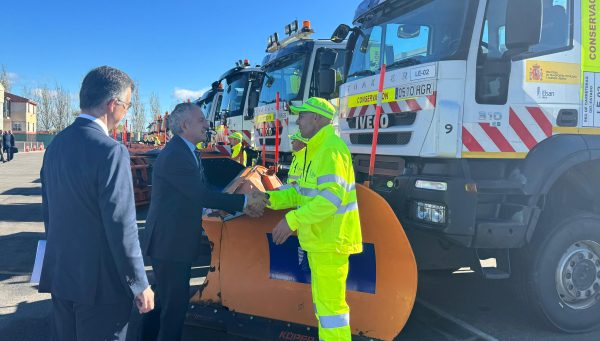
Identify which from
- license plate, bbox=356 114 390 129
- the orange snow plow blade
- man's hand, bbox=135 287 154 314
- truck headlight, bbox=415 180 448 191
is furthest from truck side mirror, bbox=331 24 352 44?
man's hand, bbox=135 287 154 314

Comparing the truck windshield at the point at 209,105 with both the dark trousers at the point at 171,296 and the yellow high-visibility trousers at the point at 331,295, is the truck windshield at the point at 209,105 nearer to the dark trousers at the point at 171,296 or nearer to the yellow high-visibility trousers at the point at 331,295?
the dark trousers at the point at 171,296

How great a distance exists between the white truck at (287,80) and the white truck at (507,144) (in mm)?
3013

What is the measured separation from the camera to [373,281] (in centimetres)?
332

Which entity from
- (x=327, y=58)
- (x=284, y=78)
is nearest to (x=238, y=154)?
(x=284, y=78)

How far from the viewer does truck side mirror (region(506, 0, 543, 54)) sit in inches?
134

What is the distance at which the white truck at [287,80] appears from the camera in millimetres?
7812

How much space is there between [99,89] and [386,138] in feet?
9.06

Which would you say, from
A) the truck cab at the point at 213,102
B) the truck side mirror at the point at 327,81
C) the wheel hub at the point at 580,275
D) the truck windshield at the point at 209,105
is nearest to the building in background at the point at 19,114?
the truck windshield at the point at 209,105

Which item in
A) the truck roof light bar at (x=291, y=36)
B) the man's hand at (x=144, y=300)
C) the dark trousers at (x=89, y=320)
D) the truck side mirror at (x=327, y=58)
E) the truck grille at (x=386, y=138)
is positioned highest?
the truck roof light bar at (x=291, y=36)

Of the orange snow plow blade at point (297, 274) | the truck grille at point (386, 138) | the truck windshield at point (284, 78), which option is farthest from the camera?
the truck windshield at point (284, 78)

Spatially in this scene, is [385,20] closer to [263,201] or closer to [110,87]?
[263,201]

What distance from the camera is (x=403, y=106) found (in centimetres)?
394

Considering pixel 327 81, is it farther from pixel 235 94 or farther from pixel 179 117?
pixel 235 94

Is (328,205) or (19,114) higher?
(19,114)
